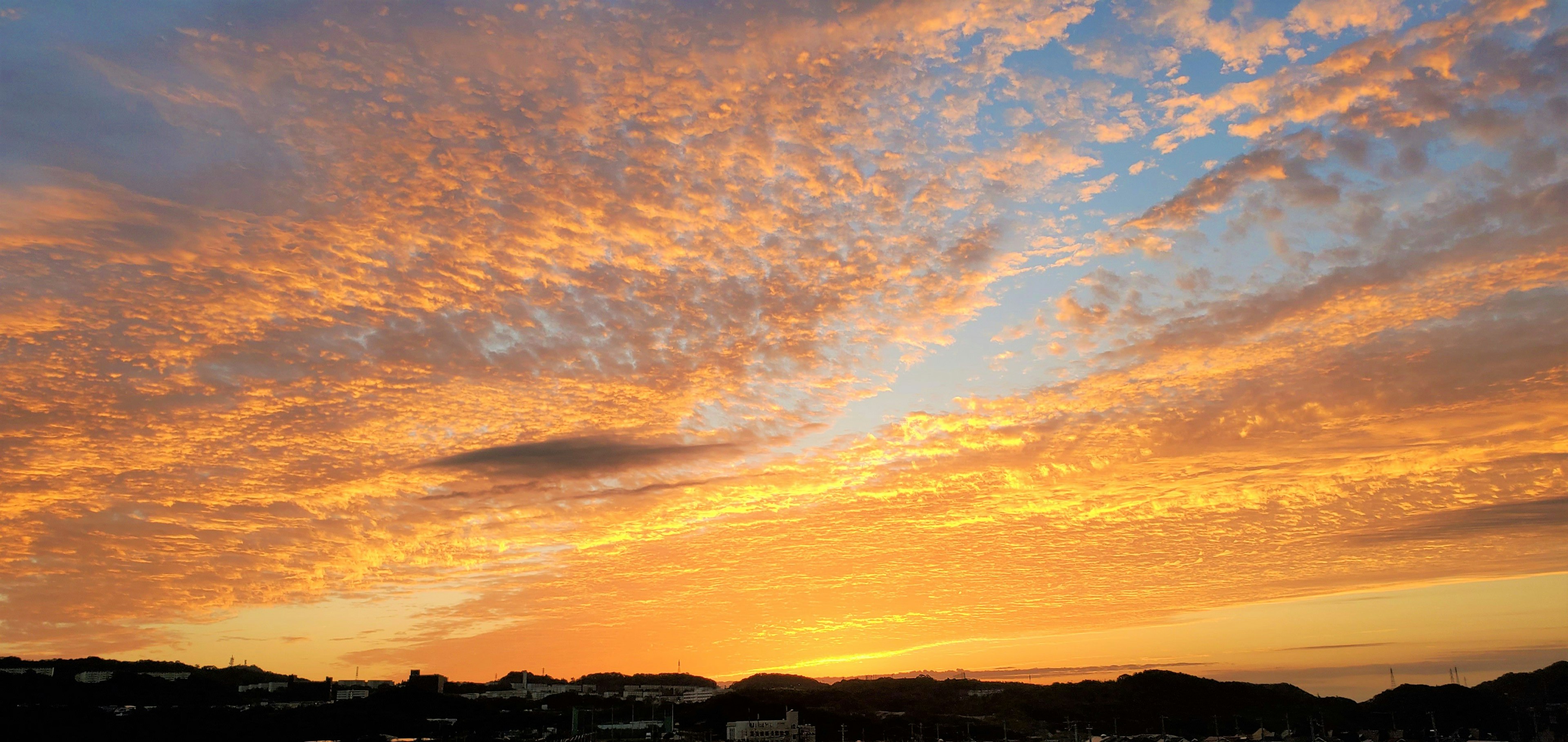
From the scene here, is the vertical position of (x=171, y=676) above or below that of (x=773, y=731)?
above

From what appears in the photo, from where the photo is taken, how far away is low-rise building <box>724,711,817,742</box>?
175 meters

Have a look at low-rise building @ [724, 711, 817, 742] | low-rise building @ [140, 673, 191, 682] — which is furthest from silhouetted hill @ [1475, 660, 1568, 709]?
low-rise building @ [140, 673, 191, 682]

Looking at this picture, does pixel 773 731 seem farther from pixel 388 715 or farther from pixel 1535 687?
pixel 1535 687

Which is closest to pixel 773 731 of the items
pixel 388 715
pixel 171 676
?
pixel 388 715

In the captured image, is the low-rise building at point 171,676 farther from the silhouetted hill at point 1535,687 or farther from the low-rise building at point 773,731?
the silhouetted hill at point 1535,687

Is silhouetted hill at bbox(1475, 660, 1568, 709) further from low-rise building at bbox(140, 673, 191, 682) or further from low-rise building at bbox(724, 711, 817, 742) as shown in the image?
low-rise building at bbox(140, 673, 191, 682)

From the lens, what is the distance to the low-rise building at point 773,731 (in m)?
175

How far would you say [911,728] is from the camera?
196875mm

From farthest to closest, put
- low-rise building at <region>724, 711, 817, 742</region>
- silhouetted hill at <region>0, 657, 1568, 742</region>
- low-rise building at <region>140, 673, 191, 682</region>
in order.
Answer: low-rise building at <region>140, 673, 191, 682</region> → low-rise building at <region>724, 711, 817, 742</region> → silhouetted hill at <region>0, 657, 1568, 742</region>

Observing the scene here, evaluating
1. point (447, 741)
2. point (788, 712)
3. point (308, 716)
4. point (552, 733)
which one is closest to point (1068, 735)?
point (788, 712)

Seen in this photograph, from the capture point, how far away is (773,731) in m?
178

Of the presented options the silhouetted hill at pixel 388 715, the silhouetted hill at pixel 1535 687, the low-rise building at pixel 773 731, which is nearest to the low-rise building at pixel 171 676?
the silhouetted hill at pixel 388 715

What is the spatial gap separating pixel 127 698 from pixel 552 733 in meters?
72.7

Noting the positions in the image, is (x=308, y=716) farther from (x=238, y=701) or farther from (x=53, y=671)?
(x=53, y=671)
